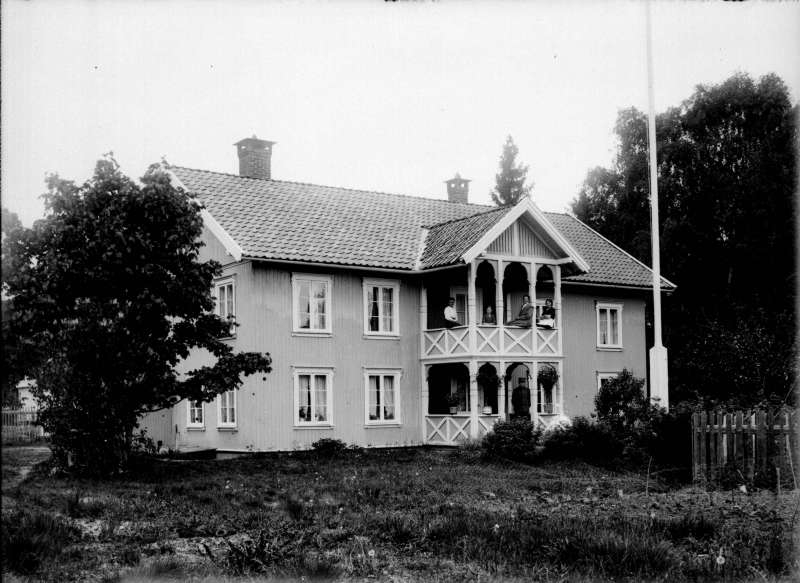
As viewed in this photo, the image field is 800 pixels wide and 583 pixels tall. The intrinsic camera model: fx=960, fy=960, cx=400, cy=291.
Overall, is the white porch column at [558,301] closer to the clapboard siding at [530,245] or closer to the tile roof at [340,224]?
the clapboard siding at [530,245]

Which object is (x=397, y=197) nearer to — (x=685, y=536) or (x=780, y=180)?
(x=780, y=180)

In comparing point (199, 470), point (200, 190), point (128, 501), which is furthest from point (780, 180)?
point (128, 501)

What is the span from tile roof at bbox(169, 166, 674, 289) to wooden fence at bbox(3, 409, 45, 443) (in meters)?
12.4

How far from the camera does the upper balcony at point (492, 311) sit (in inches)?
A: 1113

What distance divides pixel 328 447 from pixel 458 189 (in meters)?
15.2

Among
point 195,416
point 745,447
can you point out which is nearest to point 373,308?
point 195,416

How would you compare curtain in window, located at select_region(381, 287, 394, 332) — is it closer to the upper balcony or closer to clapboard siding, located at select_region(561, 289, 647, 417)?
the upper balcony

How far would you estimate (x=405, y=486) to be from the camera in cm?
1708

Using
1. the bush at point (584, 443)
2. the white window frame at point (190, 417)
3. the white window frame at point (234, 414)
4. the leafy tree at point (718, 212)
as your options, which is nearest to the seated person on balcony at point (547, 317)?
the bush at point (584, 443)

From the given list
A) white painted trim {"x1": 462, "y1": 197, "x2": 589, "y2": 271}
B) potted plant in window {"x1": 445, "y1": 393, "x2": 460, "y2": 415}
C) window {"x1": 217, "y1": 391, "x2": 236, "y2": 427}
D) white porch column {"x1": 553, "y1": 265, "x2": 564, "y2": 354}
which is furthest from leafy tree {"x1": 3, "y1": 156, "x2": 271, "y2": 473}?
white porch column {"x1": 553, "y1": 265, "x2": 564, "y2": 354}

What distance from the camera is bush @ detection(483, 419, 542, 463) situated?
23891 mm

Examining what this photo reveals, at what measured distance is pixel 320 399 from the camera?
27672mm

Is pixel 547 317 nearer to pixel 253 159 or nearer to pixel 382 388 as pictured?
pixel 382 388

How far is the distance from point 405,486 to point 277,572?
27.6 feet
